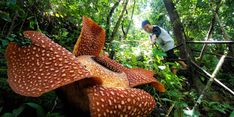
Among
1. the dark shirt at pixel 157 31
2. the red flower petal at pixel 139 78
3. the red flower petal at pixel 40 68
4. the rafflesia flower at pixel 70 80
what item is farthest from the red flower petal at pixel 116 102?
the dark shirt at pixel 157 31

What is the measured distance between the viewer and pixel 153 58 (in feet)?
13.4

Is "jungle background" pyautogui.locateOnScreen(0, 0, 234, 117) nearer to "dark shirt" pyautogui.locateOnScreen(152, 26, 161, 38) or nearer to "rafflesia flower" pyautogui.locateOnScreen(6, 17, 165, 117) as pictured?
"rafflesia flower" pyautogui.locateOnScreen(6, 17, 165, 117)

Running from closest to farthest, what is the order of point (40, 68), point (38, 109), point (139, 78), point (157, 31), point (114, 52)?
point (40, 68), point (38, 109), point (139, 78), point (114, 52), point (157, 31)

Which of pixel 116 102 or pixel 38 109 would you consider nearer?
pixel 116 102

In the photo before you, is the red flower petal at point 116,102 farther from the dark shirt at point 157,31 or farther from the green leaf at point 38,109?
the dark shirt at point 157,31

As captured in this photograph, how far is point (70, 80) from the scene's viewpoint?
1702mm

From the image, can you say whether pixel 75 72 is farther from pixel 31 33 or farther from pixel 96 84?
pixel 31 33

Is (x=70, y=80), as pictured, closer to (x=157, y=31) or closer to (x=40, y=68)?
(x=40, y=68)

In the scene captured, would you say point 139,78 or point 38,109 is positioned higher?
point 139,78

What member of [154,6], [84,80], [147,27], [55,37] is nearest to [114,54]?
[55,37]

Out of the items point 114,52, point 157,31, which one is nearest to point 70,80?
point 114,52

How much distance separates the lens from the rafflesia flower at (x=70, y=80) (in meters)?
1.72

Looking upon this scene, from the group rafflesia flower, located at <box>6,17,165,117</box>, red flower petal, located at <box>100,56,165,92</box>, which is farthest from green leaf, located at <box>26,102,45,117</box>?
red flower petal, located at <box>100,56,165,92</box>

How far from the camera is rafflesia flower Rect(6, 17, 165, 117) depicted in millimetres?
1721
